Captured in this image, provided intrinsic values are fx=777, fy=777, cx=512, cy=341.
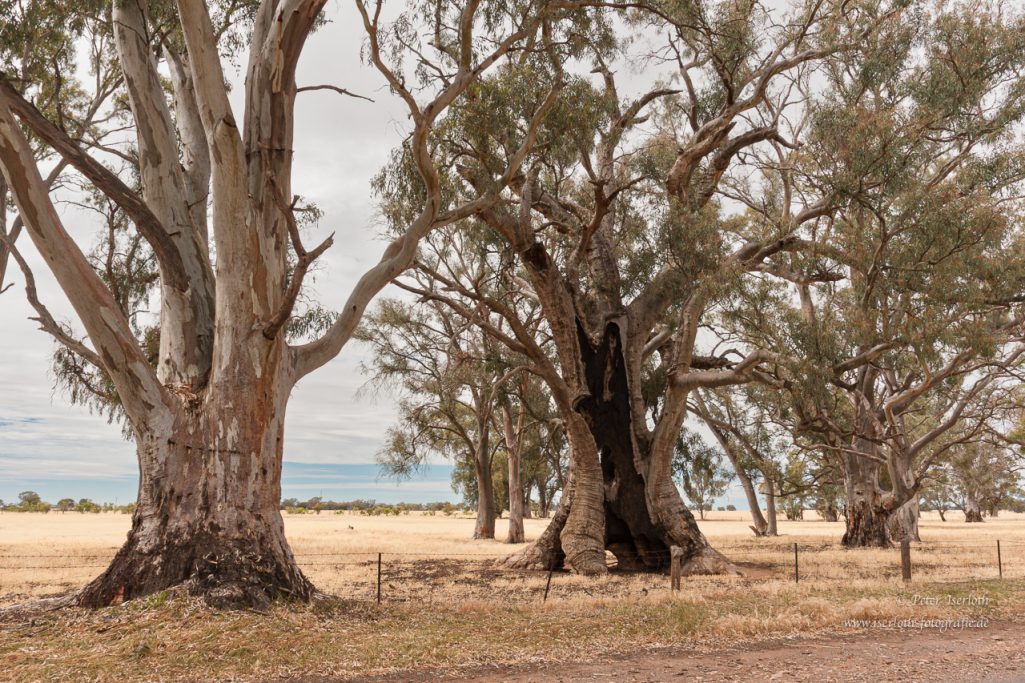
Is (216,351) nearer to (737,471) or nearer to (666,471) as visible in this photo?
(666,471)

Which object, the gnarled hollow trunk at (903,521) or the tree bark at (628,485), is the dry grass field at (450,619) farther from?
the gnarled hollow trunk at (903,521)

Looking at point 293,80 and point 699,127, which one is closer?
point 293,80

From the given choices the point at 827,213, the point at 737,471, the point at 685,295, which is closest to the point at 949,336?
the point at 827,213

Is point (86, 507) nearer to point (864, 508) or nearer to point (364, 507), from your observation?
point (364, 507)

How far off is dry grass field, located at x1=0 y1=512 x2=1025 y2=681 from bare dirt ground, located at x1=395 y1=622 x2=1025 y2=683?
0.40 meters

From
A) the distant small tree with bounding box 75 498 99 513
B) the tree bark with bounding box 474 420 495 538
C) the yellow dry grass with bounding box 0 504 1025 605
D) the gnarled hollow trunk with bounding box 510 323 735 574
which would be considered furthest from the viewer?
the distant small tree with bounding box 75 498 99 513

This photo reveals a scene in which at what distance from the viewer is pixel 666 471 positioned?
14.6m

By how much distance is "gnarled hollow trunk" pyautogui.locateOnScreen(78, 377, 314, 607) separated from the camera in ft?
25.1

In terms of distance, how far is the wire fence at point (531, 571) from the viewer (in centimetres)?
1152

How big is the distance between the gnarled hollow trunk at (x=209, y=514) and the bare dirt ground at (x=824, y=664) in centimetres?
269

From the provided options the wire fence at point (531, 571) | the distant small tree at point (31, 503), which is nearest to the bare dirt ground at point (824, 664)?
the wire fence at point (531, 571)

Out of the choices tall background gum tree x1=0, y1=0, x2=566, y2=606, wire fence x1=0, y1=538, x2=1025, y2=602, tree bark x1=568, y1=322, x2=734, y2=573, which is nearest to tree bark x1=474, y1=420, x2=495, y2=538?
wire fence x1=0, y1=538, x2=1025, y2=602

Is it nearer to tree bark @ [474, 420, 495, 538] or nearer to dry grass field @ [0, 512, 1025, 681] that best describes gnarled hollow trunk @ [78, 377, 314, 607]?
dry grass field @ [0, 512, 1025, 681]

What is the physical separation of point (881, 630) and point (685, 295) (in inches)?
329
